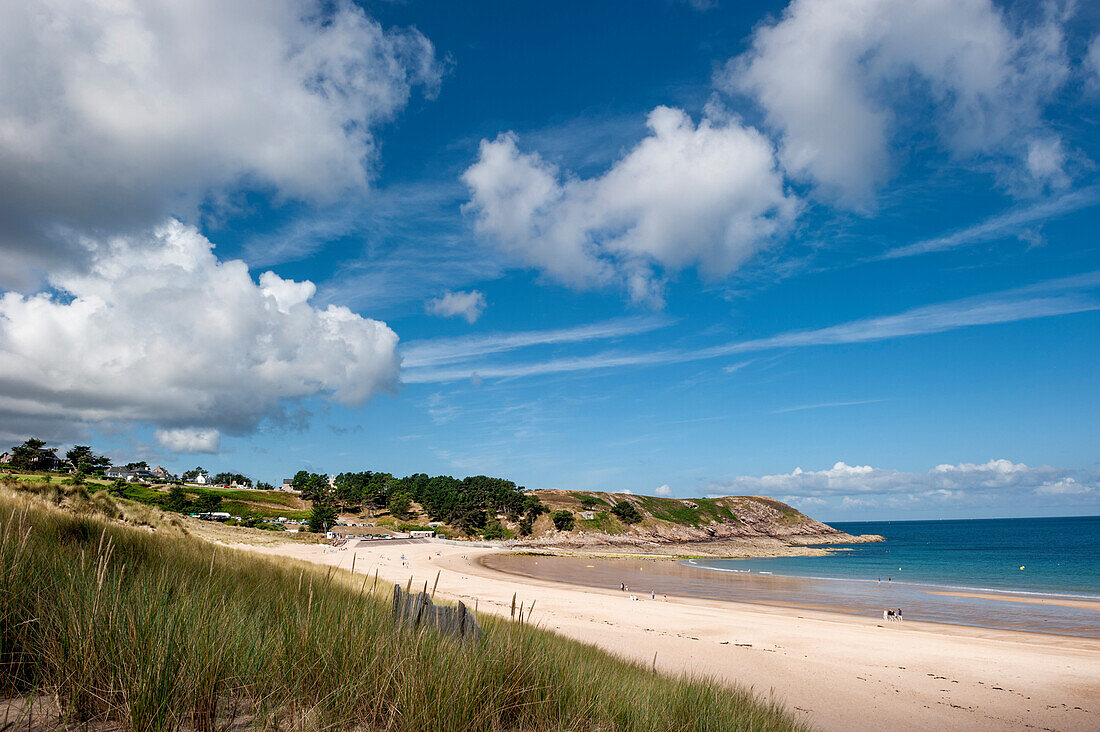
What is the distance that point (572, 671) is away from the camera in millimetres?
5668

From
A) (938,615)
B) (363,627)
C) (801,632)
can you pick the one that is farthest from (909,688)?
(938,615)

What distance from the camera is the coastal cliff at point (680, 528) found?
104000 mm

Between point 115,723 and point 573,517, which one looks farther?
point 573,517

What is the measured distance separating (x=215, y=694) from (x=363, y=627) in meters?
1.31

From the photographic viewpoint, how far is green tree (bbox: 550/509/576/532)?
385ft

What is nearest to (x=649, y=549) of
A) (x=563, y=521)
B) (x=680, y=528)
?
(x=563, y=521)

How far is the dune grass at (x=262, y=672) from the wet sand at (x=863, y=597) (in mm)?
29378

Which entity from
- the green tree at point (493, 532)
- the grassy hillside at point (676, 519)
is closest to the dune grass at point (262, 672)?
the green tree at point (493, 532)

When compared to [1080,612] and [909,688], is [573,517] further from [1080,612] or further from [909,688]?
[909,688]

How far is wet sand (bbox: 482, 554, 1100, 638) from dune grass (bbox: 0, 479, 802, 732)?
1157 inches

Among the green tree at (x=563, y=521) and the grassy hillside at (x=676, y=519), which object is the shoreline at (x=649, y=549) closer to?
the grassy hillside at (x=676, y=519)

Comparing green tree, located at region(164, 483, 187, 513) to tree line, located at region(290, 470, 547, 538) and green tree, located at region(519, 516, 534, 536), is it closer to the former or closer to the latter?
tree line, located at region(290, 470, 547, 538)

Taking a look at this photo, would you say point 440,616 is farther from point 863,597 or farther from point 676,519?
point 676,519

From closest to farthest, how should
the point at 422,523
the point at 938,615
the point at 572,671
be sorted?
the point at 572,671, the point at 938,615, the point at 422,523
